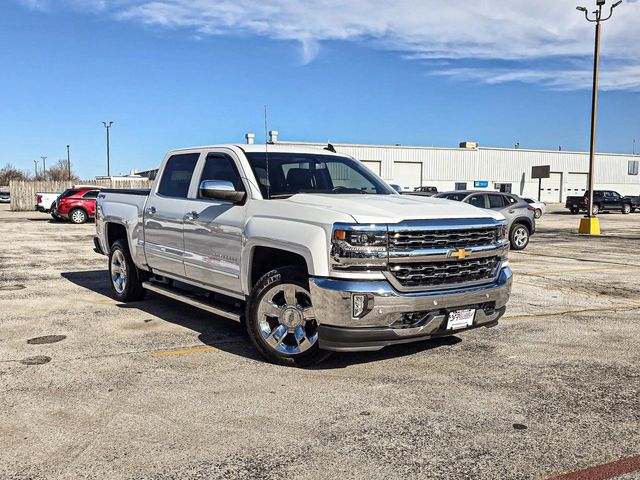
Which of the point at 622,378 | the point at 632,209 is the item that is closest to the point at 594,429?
the point at 622,378

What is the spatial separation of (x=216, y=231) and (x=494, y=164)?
60.9 metres

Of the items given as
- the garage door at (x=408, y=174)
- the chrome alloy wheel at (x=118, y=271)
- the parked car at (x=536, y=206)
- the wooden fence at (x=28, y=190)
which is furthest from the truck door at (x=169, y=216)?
the garage door at (x=408, y=174)

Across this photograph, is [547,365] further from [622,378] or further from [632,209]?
[632,209]

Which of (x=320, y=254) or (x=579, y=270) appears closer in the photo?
(x=320, y=254)

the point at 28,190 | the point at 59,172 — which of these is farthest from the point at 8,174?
the point at 28,190

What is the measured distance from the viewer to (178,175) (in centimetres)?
693

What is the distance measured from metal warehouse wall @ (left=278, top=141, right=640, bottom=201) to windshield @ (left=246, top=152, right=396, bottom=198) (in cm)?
4838

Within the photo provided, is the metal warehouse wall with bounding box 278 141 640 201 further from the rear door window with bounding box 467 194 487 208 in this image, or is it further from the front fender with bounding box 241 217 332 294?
the front fender with bounding box 241 217 332 294

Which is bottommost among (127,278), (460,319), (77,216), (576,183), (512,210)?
(77,216)

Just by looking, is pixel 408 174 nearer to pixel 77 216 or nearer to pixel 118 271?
pixel 77 216

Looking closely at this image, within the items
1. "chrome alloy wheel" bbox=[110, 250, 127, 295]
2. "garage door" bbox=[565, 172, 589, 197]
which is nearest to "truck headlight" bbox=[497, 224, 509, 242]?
"chrome alloy wheel" bbox=[110, 250, 127, 295]

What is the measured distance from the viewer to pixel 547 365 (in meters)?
5.29

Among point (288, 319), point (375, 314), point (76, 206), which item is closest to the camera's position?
point (375, 314)

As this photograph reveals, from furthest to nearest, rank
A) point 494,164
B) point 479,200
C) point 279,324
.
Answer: point 494,164, point 479,200, point 279,324
